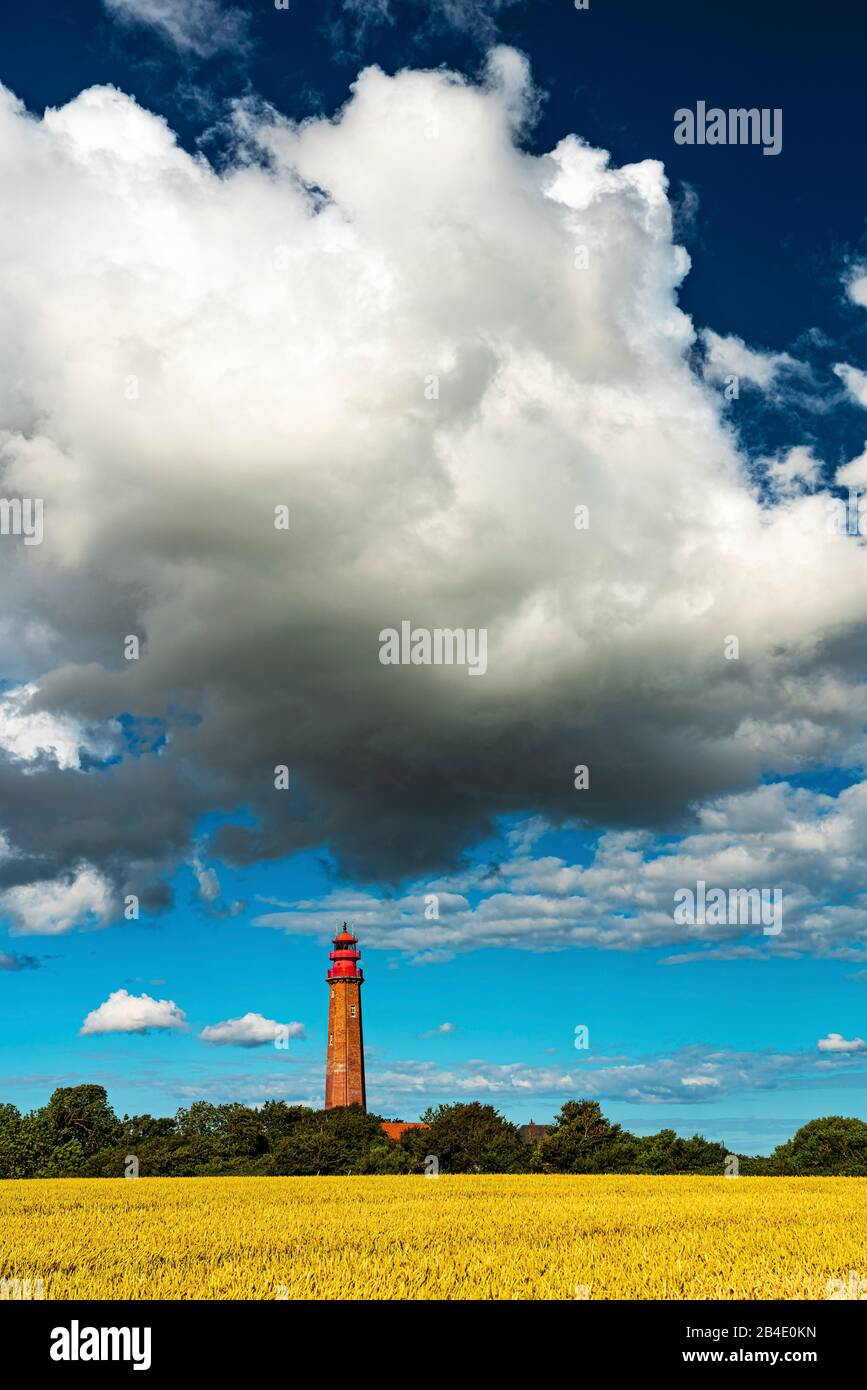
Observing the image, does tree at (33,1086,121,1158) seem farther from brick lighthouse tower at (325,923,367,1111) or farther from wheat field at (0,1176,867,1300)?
wheat field at (0,1176,867,1300)

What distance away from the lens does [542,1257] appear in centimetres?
1942

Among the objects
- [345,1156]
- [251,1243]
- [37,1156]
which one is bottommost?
[37,1156]

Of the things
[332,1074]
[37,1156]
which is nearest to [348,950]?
[332,1074]

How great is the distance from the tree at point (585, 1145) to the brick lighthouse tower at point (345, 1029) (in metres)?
42.3

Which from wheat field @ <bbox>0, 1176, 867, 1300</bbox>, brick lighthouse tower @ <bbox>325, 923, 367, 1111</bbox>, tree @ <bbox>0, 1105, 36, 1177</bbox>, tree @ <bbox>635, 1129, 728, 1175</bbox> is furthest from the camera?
brick lighthouse tower @ <bbox>325, 923, 367, 1111</bbox>

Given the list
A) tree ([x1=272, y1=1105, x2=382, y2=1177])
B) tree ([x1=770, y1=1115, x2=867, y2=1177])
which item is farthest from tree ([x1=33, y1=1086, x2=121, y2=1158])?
tree ([x1=770, y1=1115, x2=867, y2=1177])

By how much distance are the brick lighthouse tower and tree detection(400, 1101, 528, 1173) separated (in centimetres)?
3662

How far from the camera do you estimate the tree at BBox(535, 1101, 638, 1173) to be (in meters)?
71.9

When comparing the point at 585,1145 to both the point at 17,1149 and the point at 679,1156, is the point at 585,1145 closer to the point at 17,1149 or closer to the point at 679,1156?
the point at 679,1156
